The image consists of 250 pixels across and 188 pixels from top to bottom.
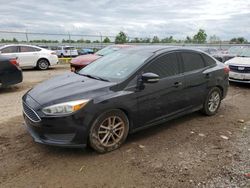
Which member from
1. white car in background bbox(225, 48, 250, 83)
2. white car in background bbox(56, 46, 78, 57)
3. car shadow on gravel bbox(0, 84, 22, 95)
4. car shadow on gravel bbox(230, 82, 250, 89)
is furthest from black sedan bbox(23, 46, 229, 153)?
white car in background bbox(56, 46, 78, 57)

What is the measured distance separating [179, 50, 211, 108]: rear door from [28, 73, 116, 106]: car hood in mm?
1819

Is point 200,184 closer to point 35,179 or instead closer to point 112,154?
point 112,154

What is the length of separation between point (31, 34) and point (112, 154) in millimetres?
20834

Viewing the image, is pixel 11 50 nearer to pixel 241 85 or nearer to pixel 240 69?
pixel 240 69

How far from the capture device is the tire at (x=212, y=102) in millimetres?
5914

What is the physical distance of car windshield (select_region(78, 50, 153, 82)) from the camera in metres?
4.52

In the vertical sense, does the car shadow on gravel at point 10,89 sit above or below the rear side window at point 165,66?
below

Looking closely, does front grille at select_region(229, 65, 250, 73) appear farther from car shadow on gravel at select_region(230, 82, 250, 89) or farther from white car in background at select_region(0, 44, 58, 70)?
white car in background at select_region(0, 44, 58, 70)

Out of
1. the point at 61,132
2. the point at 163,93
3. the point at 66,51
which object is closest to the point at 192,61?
the point at 163,93

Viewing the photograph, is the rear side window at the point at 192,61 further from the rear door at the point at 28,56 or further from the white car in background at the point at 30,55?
the rear door at the point at 28,56

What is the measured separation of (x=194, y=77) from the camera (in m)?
5.39

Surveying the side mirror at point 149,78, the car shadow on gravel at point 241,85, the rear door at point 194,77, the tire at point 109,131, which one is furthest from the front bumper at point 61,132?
the car shadow on gravel at point 241,85

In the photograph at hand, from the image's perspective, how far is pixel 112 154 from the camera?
411 centimetres

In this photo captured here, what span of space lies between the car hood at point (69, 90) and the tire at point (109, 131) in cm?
39
